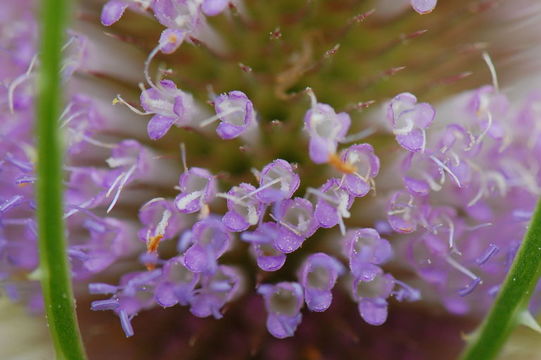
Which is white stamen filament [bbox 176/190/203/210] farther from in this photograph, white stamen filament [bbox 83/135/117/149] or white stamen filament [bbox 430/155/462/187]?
white stamen filament [bbox 430/155/462/187]

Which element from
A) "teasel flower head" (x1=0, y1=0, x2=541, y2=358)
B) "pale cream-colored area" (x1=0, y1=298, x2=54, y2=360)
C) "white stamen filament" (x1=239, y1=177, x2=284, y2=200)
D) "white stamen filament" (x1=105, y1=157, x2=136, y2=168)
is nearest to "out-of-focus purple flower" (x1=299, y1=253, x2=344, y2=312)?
"teasel flower head" (x1=0, y1=0, x2=541, y2=358)

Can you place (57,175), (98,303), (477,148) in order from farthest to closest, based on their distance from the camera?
(477,148) → (98,303) → (57,175)

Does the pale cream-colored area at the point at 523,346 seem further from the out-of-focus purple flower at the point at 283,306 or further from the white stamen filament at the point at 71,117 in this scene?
the white stamen filament at the point at 71,117

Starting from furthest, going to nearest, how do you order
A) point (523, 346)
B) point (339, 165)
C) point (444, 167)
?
point (523, 346) < point (444, 167) < point (339, 165)

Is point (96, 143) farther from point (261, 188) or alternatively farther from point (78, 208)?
point (261, 188)

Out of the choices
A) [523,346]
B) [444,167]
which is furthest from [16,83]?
[523,346]

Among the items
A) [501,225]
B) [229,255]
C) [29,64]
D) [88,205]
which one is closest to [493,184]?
[501,225]

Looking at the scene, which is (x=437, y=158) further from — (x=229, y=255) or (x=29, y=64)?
(x=29, y=64)
